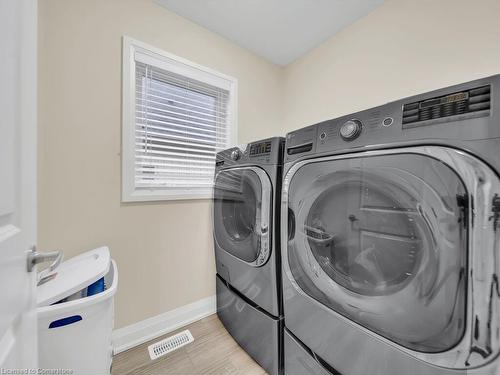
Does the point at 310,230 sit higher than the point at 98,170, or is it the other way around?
the point at 98,170

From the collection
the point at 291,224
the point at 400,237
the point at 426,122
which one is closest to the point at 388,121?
the point at 426,122

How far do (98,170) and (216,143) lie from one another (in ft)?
2.82

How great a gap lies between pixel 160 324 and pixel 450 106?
189 cm

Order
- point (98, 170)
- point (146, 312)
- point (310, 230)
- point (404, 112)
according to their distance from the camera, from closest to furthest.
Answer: point (404, 112) → point (310, 230) → point (98, 170) → point (146, 312)

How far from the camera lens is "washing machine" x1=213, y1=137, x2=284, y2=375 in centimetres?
103

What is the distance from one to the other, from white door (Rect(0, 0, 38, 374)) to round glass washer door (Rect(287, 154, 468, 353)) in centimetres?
86

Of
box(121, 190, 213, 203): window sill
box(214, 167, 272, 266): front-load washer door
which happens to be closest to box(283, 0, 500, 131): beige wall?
box(214, 167, 272, 266): front-load washer door

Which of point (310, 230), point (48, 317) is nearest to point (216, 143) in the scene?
point (310, 230)

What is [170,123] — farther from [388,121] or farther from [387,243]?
[387,243]

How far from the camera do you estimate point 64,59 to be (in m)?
1.08

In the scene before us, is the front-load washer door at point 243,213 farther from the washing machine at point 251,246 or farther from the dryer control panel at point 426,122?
the dryer control panel at point 426,122

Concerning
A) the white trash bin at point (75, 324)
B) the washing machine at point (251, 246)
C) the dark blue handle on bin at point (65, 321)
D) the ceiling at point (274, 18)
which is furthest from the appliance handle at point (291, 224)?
the ceiling at point (274, 18)

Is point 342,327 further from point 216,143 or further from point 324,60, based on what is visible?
point 324,60

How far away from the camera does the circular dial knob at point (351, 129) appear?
69 cm
